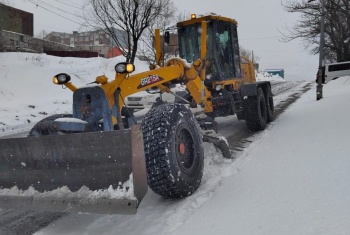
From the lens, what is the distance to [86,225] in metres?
3.51

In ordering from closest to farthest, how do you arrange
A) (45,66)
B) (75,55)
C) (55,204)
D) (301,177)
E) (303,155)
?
(55,204), (301,177), (303,155), (45,66), (75,55)

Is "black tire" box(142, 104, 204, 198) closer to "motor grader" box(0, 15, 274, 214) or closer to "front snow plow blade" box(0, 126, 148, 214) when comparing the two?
"motor grader" box(0, 15, 274, 214)

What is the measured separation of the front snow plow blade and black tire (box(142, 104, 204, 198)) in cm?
34

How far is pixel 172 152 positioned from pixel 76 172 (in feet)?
3.13

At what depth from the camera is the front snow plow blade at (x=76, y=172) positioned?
3.07 metres

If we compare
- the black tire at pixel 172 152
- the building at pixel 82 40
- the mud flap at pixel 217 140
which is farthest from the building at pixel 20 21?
the black tire at pixel 172 152

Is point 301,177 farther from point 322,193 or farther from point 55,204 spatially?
point 55,204

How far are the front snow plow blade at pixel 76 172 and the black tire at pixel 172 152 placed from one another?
0.34 metres

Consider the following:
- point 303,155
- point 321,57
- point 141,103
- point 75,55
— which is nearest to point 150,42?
point 75,55

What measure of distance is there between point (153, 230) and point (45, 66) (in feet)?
68.2

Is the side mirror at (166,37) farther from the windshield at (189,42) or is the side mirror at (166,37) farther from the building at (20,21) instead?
the building at (20,21)

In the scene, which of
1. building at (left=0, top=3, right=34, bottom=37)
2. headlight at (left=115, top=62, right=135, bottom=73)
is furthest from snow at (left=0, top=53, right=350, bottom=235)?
building at (left=0, top=3, right=34, bottom=37)

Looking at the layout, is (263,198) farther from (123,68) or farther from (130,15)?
(130,15)

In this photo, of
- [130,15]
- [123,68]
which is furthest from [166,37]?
[130,15]
